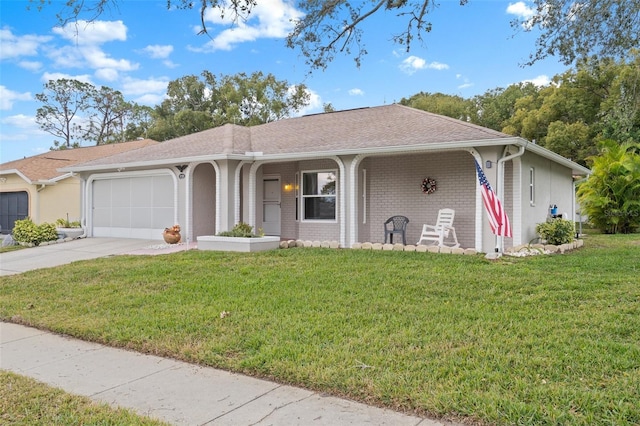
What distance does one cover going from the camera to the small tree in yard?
17.0 metres

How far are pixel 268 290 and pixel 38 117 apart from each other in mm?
47840

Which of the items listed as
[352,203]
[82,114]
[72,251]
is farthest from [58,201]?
[82,114]

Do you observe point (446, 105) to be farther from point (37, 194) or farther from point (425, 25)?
point (37, 194)

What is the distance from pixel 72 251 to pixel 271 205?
583 cm

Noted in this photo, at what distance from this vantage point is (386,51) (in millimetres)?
9328

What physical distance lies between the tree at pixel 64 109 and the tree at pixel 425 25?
4506 centimetres

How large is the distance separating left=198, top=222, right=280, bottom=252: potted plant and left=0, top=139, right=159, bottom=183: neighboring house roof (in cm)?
730

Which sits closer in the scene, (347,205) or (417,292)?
(417,292)

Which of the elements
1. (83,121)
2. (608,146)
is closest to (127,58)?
(608,146)

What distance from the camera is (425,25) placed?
8.04 meters

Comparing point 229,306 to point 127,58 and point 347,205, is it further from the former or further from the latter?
point 127,58

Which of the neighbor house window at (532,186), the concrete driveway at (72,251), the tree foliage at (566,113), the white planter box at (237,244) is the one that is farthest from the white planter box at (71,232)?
the tree foliage at (566,113)

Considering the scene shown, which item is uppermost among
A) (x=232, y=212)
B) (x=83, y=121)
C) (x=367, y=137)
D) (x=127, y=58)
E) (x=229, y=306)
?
(x=83, y=121)

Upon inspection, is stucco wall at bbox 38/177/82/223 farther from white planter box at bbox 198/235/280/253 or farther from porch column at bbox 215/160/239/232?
white planter box at bbox 198/235/280/253
